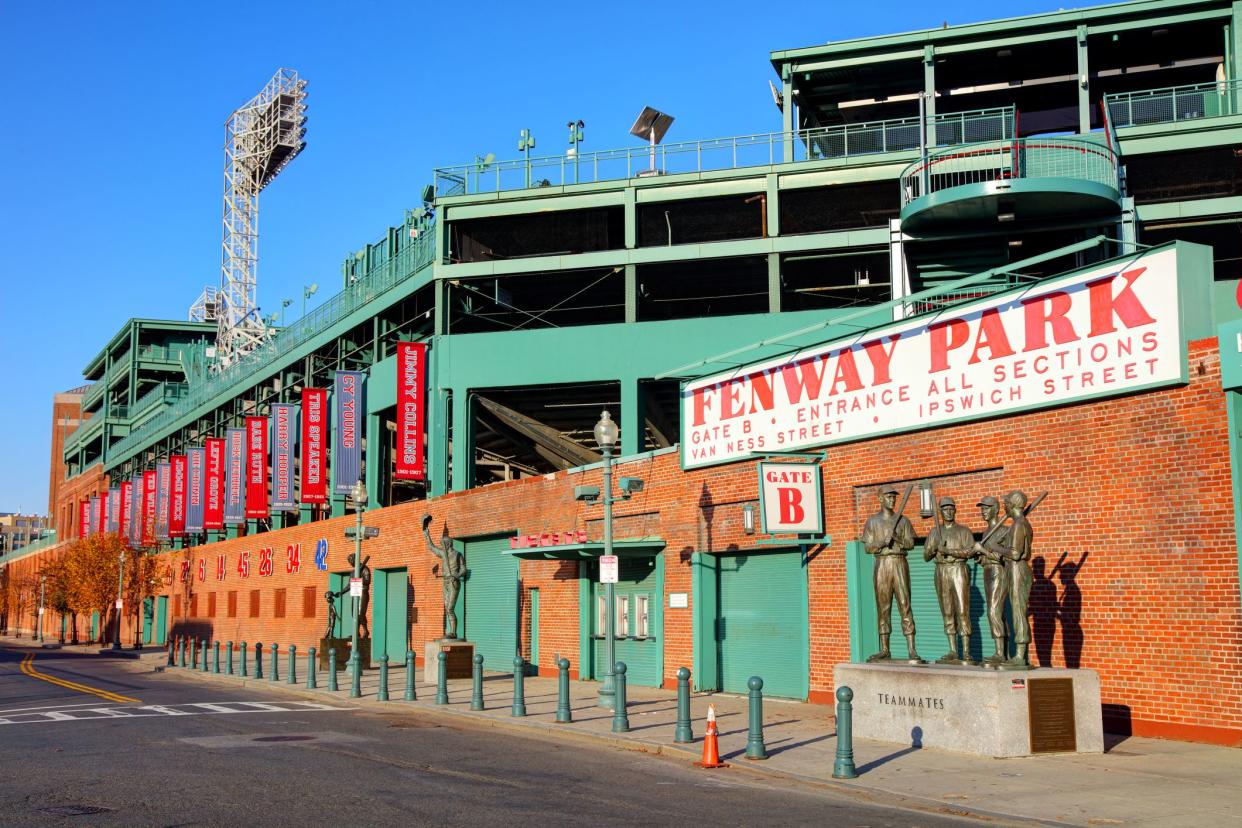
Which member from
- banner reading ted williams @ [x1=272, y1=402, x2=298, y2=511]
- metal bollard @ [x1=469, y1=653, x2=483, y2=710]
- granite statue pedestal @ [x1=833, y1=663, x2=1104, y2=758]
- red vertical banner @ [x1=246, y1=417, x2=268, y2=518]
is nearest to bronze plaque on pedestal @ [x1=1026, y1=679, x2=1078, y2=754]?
granite statue pedestal @ [x1=833, y1=663, x2=1104, y2=758]

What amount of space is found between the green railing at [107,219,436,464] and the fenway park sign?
1950cm

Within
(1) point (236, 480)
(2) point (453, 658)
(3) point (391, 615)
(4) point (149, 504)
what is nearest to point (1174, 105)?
(2) point (453, 658)

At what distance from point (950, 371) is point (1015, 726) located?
21.7 ft

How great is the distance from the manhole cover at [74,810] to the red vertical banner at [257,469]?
4509 cm

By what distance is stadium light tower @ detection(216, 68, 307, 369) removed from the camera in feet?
275

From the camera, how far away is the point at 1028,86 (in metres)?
42.1

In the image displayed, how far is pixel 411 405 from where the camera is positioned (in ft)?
128

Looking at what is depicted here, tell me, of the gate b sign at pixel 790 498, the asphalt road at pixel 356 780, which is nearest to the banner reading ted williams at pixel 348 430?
the asphalt road at pixel 356 780

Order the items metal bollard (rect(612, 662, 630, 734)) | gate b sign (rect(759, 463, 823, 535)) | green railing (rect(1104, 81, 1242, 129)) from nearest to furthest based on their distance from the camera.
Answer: metal bollard (rect(612, 662, 630, 734)) → gate b sign (rect(759, 463, 823, 535)) → green railing (rect(1104, 81, 1242, 129))

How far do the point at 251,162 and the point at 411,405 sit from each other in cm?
5244

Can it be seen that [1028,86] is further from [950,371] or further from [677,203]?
[950,371]

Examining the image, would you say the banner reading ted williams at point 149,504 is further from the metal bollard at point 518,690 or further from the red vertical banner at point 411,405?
the metal bollard at point 518,690

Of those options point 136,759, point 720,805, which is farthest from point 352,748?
point 720,805

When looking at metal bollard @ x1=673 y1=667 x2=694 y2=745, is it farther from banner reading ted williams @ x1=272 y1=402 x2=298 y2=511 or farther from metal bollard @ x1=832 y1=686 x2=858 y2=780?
banner reading ted williams @ x1=272 y1=402 x2=298 y2=511
